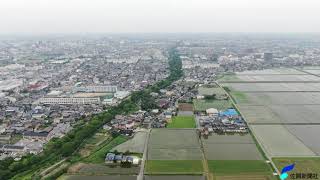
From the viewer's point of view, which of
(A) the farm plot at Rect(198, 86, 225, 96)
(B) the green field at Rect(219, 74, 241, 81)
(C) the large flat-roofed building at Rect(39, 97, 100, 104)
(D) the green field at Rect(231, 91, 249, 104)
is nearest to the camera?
(D) the green field at Rect(231, 91, 249, 104)

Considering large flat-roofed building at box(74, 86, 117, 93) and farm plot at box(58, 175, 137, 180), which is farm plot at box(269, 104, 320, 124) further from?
large flat-roofed building at box(74, 86, 117, 93)

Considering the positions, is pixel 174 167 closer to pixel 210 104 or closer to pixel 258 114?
pixel 258 114

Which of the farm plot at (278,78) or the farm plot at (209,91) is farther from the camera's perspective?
the farm plot at (278,78)

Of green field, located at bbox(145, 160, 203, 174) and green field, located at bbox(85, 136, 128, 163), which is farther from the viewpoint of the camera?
green field, located at bbox(85, 136, 128, 163)

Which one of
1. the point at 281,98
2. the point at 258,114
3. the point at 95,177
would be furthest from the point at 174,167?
the point at 281,98

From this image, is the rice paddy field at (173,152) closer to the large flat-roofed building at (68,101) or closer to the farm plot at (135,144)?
the farm plot at (135,144)

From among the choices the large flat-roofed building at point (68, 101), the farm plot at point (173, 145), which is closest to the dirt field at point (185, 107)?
the farm plot at point (173, 145)

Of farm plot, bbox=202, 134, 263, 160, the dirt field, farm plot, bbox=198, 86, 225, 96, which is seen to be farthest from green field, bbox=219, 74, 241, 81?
farm plot, bbox=202, 134, 263, 160

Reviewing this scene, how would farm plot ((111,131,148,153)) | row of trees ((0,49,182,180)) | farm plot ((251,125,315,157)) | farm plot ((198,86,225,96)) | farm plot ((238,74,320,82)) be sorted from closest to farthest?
row of trees ((0,49,182,180)) < farm plot ((251,125,315,157)) < farm plot ((111,131,148,153)) < farm plot ((198,86,225,96)) < farm plot ((238,74,320,82))
